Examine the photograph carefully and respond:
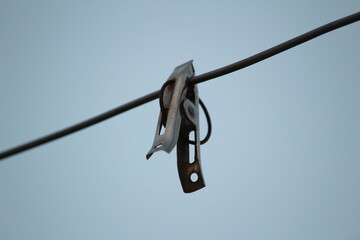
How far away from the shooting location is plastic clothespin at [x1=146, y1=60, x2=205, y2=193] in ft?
3.92

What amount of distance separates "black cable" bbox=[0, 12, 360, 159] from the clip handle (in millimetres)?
109

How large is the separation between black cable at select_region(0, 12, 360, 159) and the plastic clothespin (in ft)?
0.18

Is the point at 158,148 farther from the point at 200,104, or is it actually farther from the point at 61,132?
the point at 61,132

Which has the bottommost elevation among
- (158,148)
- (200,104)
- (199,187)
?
(199,187)

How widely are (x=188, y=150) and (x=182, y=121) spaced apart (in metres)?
0.10

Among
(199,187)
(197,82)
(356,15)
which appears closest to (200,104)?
(197,82)

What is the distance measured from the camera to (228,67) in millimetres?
1281

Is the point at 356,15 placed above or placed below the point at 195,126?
above

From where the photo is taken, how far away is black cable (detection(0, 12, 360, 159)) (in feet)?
3.89

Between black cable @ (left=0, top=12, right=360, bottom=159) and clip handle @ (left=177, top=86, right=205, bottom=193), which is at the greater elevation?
black cable @ (left=0, top=12, right=360, bottom=159)

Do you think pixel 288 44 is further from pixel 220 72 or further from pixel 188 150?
pixel 188 150

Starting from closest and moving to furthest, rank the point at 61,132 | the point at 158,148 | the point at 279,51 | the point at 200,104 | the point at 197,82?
the point at 158,148 → the point at 279,51 → the point at 197,82 → the point at 200,104 → the point at 61,132

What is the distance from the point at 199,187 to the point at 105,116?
0.53 meters

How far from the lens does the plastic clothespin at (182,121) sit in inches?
47.0
